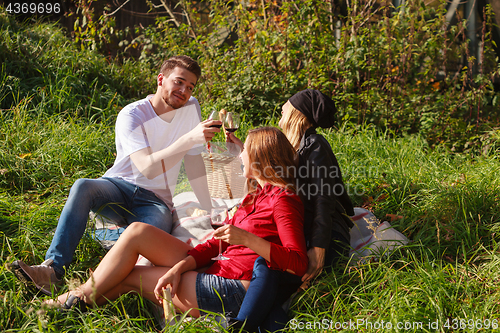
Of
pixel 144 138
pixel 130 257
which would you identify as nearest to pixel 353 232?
pixel 130 257

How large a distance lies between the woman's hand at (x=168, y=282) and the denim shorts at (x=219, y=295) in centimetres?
13

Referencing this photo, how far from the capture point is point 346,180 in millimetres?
4008

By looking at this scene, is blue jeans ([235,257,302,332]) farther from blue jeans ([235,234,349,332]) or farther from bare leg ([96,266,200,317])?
bare leg ([96,266,200,317])

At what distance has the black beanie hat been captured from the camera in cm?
267

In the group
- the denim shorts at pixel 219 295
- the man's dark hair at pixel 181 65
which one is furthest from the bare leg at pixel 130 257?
the man's dark hair at pixel 181 65

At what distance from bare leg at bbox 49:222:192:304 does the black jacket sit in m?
0.83

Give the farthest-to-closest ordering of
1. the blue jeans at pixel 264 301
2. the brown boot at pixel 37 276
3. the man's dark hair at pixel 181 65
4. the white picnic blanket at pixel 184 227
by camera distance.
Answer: the man's dark hair at pixel 181 65
the white picnic blanket at pixel 184 227
the brown boot at pixel 37 276
the blue jeans at pixel 264 301

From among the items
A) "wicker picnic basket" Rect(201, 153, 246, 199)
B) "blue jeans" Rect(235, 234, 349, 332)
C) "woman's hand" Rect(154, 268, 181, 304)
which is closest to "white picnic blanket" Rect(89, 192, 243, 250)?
"wicker picnic basket" Rect(201, 153, 246, 199)

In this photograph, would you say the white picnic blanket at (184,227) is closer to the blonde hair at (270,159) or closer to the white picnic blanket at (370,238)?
the blonde hair at (270,159)

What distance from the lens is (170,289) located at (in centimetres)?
229

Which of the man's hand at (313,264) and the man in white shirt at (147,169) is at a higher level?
the man in white shirt at (147,169)

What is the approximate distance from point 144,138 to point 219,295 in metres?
1.57

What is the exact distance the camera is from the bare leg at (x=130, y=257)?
7.57ft

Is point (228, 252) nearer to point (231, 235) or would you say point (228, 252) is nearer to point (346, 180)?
point (231, 235)
